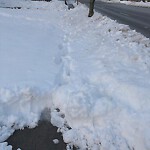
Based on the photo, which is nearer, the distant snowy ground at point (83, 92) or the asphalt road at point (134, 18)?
the distant snowy ground at point (83, 92)

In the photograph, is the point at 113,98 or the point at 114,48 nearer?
the point at 113,98

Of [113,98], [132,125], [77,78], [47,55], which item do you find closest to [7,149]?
[132,125]

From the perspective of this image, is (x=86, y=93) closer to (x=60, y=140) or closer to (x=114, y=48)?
(x=60, y=140)

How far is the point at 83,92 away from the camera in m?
5.77

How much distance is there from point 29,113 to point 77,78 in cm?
192

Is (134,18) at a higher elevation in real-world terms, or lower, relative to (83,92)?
lower

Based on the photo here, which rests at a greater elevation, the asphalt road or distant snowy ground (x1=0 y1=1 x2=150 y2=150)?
distant snowy ground (x1=0 y1=1 x2=150 y2=150)

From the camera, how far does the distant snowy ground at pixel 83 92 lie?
4551mm

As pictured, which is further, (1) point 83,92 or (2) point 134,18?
(2) point 134,18

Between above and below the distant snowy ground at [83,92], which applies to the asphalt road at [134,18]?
below

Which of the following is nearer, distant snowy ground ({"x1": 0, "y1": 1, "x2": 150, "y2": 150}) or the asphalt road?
distant snowy ground ({"x1": 0, "y1": 1, "x2": 150, "y2": 150})

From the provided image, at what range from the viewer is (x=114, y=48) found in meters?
9.37

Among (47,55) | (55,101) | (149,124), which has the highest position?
(149,124)

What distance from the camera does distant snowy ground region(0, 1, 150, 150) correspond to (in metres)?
4.55
